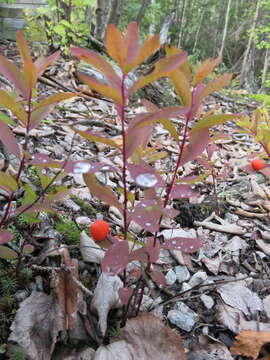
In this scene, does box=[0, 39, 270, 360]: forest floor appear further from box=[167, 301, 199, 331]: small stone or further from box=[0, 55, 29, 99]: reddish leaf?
box=[0, 55, 29, 99]: reddish leaf

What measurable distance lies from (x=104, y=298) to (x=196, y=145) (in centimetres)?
57

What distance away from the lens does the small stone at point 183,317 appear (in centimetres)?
116

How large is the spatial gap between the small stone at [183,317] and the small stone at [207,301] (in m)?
0.07

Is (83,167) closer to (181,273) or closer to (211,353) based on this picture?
(211,353)

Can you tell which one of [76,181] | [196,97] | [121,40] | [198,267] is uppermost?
[121,40]

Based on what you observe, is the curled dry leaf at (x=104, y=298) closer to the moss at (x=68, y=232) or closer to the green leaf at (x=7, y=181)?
the moss at (x=68, y=232)

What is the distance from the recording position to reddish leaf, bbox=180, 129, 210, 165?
848mm

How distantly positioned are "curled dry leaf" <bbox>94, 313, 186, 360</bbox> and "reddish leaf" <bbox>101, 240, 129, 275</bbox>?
0.85 ft

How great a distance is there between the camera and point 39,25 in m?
5.41

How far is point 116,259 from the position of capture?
80 centimetres

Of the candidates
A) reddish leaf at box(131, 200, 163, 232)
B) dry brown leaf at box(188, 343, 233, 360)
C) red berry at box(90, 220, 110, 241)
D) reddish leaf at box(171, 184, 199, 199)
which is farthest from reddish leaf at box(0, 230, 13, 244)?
dry brown leaf at box(188, 343, 233, 360)

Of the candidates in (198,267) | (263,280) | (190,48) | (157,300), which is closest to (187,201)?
(198,267)

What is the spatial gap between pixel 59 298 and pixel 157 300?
410 millimetres

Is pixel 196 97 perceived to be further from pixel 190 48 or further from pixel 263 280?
pixel 190 48
